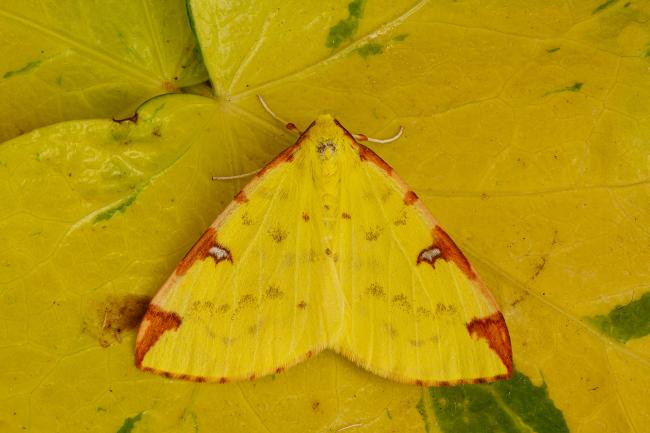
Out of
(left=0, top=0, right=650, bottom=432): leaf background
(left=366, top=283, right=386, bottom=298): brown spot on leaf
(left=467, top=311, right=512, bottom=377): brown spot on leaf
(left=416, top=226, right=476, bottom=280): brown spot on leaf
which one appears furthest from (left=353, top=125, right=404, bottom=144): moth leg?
(left=467, top=311, right=512, bottom=377): brown spot on leaf

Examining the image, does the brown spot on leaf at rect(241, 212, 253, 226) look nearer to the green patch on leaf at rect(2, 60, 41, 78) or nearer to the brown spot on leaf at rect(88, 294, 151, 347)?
the brown spot on leaf at rect(88, 294, 151, 347)

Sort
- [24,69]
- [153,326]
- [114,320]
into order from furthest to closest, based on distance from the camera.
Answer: [24,69]
[114,320]
[153,326]

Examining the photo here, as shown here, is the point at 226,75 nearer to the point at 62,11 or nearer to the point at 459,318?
the point at 62,11

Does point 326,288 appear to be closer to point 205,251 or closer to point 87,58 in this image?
point 205,251

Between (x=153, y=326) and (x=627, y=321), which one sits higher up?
(x=153, y=326)

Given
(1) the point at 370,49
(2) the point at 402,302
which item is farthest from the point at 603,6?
(2) the point at 402,302

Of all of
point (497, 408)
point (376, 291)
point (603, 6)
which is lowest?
point (497, 408)

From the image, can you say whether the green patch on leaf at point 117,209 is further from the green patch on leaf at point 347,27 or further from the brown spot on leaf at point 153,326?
the green patch on leaf at point 347,27
